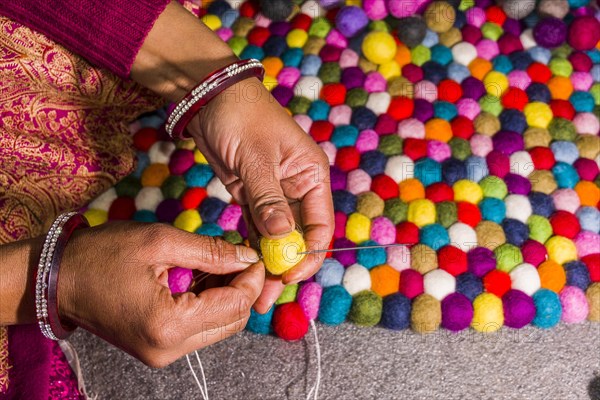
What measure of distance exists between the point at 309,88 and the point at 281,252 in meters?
0.49

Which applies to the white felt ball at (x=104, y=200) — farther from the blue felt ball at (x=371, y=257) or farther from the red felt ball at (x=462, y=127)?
the red felt ball at (x=462, y=127)

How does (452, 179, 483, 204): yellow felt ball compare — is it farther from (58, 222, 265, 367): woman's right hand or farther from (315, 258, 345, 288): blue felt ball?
(58, 222, 265, 367): woman's right hand

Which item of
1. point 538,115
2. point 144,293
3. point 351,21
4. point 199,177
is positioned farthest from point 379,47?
point 144,293

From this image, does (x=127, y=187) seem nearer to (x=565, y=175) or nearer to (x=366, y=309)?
(x=366, y=309)

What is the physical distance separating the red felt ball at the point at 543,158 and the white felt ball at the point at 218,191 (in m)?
0.50

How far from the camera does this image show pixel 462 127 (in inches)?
42.2

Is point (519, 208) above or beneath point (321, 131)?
above

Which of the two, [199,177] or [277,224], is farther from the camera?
[199,177]

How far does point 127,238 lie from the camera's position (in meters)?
0.66

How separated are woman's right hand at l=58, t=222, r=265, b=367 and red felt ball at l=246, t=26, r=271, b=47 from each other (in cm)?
62

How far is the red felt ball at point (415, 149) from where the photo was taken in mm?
1046

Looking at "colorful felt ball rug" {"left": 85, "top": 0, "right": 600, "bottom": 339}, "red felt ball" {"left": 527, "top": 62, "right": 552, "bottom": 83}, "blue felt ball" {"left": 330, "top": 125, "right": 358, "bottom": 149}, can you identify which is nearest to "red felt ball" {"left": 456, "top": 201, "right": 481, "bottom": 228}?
"colorful felt ball rug" {"left": 85, "top": 0, "right": 600, "bottom": 339}

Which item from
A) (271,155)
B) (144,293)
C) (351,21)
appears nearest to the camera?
(144,293)

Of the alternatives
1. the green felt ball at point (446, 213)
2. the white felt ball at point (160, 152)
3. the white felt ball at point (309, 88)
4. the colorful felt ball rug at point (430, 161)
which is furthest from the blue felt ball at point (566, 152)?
the white felt ball at point (160, 152)
